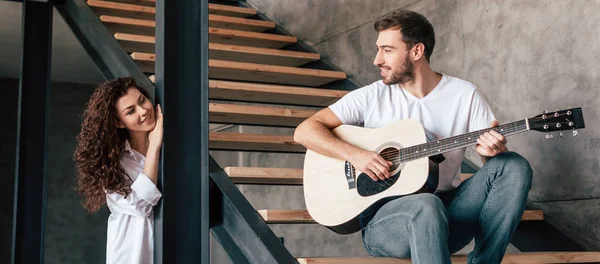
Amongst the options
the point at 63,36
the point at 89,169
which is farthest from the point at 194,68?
the point at 63,36

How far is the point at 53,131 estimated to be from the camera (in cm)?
758

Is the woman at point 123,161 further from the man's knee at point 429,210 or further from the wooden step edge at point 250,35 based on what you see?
the wooden step edge at point 250,35

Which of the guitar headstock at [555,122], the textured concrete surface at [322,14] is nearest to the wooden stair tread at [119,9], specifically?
the textured concrete surface at [322,14]

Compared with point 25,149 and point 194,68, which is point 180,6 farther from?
point 25,149

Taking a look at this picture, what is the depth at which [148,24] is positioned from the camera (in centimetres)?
430

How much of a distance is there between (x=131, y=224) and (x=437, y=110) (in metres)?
1.09

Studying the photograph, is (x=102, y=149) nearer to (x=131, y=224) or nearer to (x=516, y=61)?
(x=131, y=224)

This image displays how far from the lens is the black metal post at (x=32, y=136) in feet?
11.7

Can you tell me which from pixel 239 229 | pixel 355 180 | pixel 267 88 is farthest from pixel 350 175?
pixel 267 88

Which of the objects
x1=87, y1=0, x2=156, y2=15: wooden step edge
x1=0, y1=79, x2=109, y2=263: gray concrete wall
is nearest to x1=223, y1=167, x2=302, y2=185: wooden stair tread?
x1=87, y1=0, x2=156, y2=15: wooden step edge

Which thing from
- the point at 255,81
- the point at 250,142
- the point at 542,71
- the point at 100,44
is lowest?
the point at 250,142

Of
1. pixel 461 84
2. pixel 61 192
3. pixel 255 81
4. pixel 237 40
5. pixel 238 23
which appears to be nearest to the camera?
pixel 461 84

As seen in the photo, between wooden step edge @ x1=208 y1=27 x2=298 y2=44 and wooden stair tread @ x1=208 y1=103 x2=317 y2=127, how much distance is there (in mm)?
1000

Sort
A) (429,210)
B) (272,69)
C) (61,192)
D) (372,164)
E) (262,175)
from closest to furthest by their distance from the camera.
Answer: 1. (429,210)
2. (372,164)
3. (262,175)
4. (272,69)
5. (61,192)
